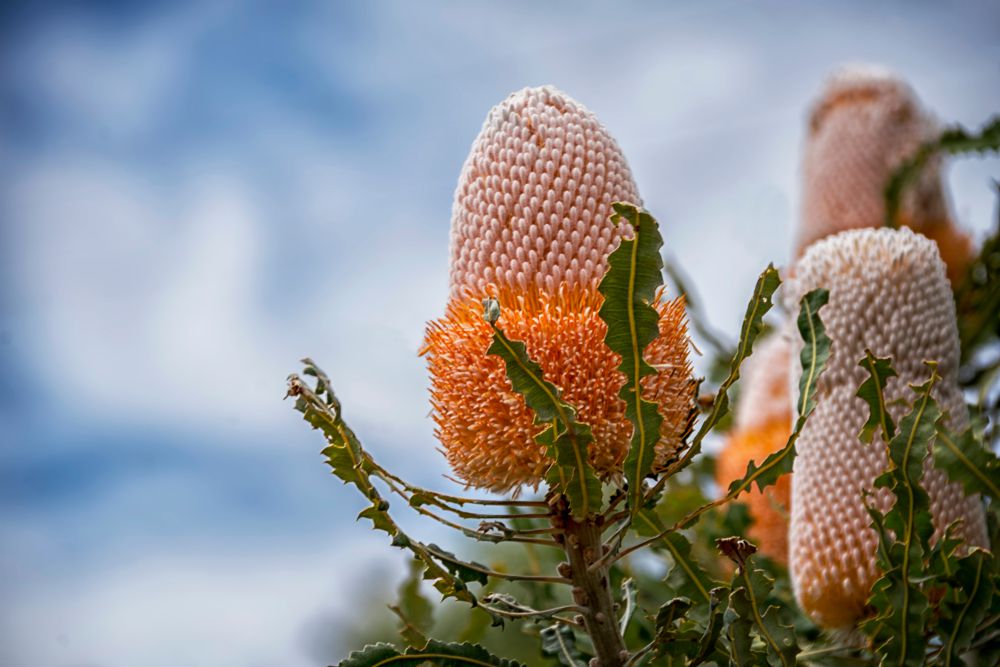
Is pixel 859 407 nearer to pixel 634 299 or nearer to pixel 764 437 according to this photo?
pixel 764 437

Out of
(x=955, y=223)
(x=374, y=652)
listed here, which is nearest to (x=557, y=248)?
(x=374, y=652)

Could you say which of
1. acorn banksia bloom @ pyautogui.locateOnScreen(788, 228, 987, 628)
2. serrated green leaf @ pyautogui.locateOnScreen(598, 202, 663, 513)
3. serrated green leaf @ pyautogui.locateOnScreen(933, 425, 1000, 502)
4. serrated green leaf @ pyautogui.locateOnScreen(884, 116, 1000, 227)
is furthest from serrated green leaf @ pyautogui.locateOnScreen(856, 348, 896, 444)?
serrated green leaf @ pyautogui.locateOnScreen(884, 116, 1000, 227)

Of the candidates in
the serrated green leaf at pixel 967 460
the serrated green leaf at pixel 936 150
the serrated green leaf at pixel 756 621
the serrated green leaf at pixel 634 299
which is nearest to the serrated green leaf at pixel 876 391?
the serrated green leaf at pixel 967 460

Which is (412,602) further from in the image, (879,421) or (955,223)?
(955,223)

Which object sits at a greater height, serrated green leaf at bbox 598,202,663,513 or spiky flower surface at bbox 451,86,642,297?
spiky flower surface at bbox 451,86,642,297

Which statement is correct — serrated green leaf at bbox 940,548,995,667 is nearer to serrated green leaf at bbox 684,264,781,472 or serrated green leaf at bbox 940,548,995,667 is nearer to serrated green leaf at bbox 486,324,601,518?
serrated green leaf at bbox 684,264,781,472

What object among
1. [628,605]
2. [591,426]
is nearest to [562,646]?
[628,605]

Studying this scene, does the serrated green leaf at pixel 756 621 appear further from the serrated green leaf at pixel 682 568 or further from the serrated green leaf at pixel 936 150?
the serrated green leaf at pixel 936 150
